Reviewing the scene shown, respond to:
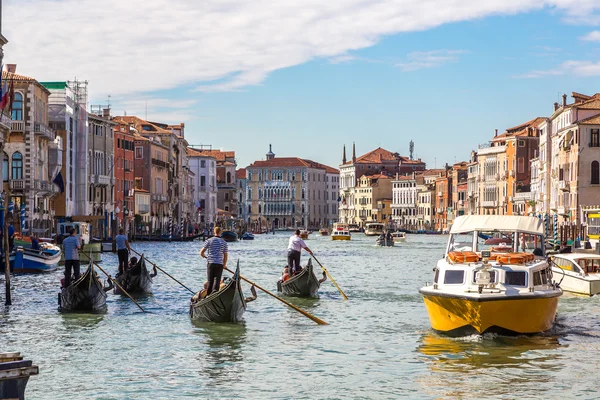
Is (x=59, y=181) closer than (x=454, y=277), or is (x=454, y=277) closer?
(x=454, y=277)

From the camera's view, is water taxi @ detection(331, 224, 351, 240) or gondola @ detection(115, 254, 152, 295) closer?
gondola @ detection(115, 254, 152, 295)

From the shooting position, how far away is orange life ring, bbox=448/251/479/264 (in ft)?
45.5

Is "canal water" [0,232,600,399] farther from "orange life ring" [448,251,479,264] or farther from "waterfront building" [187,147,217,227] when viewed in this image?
"waterfront building" [187,147,217,227]

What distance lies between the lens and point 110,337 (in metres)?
14.4

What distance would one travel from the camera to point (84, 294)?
668 inches

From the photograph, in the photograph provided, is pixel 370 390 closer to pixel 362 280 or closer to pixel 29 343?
pixel 29 343

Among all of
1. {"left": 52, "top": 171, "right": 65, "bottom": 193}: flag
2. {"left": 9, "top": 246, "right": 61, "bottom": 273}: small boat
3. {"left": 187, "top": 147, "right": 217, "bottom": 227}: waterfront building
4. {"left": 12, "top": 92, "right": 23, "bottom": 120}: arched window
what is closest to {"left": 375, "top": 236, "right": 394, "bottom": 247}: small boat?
{"left": 52, "top": 171, "right": 65, "bottom": 193}: flag

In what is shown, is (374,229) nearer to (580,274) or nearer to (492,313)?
(580,274)

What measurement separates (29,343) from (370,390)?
16.3ft

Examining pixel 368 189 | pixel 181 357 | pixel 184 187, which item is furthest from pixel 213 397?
pixel 368 189

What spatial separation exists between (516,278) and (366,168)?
125 metres

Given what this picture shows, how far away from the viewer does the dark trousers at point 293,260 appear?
65.4 feet

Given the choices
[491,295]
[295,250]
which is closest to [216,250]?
[491,295]

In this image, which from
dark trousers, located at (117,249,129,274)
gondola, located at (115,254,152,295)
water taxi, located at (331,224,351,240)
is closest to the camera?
gondola, located at (115,254,152,295)
